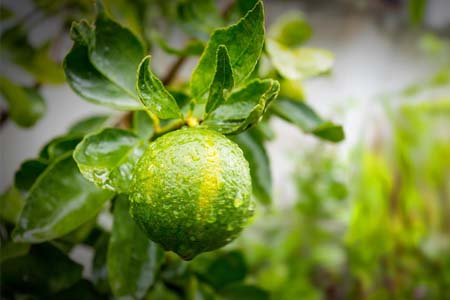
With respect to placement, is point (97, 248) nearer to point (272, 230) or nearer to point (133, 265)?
point (133, 265)

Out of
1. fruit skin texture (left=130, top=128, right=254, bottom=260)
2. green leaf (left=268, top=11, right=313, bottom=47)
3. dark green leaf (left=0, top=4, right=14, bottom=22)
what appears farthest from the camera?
dark green leaf (left=0, top=4, right=14, bottom=22)

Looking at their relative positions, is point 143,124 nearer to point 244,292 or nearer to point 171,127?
point 171,127

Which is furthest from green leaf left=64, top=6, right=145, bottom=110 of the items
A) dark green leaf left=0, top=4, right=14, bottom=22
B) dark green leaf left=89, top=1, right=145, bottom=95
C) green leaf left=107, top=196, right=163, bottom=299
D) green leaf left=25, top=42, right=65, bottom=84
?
dark green leaf left=0, top=4, right=14, bottom=22

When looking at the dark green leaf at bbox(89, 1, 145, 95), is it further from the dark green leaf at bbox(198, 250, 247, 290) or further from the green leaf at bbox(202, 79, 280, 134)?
the dark green leaf at bbox(198, 250, 247, 290)

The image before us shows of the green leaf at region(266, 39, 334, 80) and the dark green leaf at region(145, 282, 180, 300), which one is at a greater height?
the green leaf at region(266, 39, 334, 80)

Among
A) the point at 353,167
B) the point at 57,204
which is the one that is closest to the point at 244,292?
the point at 57,204

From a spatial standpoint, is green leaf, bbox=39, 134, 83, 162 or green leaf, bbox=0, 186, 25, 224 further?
green leaf, bbox=0, 186, 25, 224

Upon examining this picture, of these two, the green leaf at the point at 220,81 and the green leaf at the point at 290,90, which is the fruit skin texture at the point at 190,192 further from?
the green leaf at the point at 290,90
